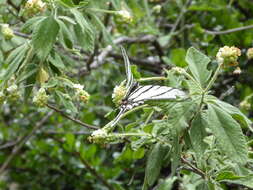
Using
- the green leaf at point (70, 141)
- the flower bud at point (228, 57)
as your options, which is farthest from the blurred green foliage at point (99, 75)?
the flower bud at point (228, 57)

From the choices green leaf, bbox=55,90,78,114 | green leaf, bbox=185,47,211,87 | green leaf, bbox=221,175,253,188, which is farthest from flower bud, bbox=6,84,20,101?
green leaf, bbox=221,175,253,188

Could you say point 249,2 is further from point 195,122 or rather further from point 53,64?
point 195,122

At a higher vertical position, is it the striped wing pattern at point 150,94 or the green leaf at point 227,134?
the striped wing pattern at point 150,94

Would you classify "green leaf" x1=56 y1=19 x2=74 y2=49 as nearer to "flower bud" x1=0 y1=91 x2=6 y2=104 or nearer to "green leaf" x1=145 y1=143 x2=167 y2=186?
"flower bud" x1=0 y1=91 x2=6 y2=104

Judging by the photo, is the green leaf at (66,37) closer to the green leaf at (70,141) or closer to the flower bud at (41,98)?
the flower bud at (41,98)


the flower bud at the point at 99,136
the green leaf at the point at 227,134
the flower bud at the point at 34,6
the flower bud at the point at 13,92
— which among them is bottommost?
the green leaf at the point at 227,134

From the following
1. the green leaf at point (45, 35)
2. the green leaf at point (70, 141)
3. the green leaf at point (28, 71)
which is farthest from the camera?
the green leaf at point (70, 141)

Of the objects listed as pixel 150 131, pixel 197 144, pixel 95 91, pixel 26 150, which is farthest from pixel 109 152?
pixel 197 144
